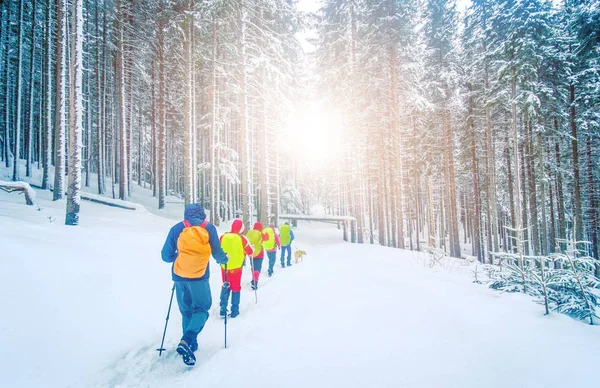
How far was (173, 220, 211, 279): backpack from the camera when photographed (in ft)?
13.0

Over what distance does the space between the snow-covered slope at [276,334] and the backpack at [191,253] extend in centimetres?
129

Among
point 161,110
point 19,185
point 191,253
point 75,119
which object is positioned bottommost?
point 191,253

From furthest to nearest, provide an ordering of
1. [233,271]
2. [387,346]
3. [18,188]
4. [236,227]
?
[18,188] → [236,227] → [233,271] → [387,346]

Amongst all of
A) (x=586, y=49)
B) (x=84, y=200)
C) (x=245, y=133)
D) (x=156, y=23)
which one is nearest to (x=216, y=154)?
(x=245, y=133)

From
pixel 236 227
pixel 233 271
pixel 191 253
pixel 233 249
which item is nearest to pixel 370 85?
pixel 236 227

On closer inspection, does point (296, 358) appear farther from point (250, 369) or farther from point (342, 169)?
point (342, 169)

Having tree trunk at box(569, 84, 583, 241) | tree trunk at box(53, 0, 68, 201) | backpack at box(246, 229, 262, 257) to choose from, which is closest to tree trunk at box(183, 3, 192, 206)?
tree trunk at box(53, 0, 68, 201)

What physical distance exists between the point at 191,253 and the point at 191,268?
23 cm

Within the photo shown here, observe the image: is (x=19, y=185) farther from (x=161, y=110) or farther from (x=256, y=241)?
(x=161, y=110)

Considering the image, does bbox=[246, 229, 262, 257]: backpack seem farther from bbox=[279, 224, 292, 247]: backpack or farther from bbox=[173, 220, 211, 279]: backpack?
bbox=[173, 220, 211, 279]: backpack

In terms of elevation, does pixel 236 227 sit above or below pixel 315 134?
below

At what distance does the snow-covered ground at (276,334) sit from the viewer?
3.04 meters

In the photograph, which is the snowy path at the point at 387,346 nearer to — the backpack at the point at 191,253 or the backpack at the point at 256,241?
the backpack at the point at 191,253

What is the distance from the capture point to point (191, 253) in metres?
3.98
